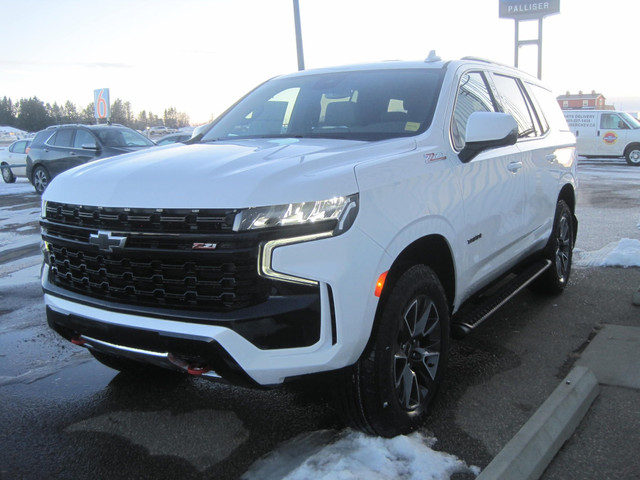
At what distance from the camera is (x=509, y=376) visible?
3658 mm

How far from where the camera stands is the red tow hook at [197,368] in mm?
2447

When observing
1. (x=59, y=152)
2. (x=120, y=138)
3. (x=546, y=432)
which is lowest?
(x=546, y=432)

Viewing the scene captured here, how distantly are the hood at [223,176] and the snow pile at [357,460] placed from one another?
1.20 metres

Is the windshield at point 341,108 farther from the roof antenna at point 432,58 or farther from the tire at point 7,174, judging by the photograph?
the tire at point 7,174

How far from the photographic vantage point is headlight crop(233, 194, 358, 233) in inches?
90.9

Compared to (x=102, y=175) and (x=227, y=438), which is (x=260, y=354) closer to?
Answer: (x=227, y=438)

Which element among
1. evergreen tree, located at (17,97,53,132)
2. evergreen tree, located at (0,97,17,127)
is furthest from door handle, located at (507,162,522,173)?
evergreen tree, located at (0,97,17,127)

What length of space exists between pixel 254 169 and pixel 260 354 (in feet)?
2.53

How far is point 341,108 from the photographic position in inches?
145

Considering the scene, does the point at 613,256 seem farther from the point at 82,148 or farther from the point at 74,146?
the point at 74,146

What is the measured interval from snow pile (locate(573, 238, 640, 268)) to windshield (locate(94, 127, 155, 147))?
10370 mm

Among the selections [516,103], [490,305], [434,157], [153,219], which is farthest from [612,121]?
[153,219]

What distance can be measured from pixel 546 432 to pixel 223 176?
1877 millimetres

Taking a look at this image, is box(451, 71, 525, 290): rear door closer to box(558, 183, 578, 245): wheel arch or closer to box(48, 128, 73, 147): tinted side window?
box(558, 183, 578, 245): wheel arch
